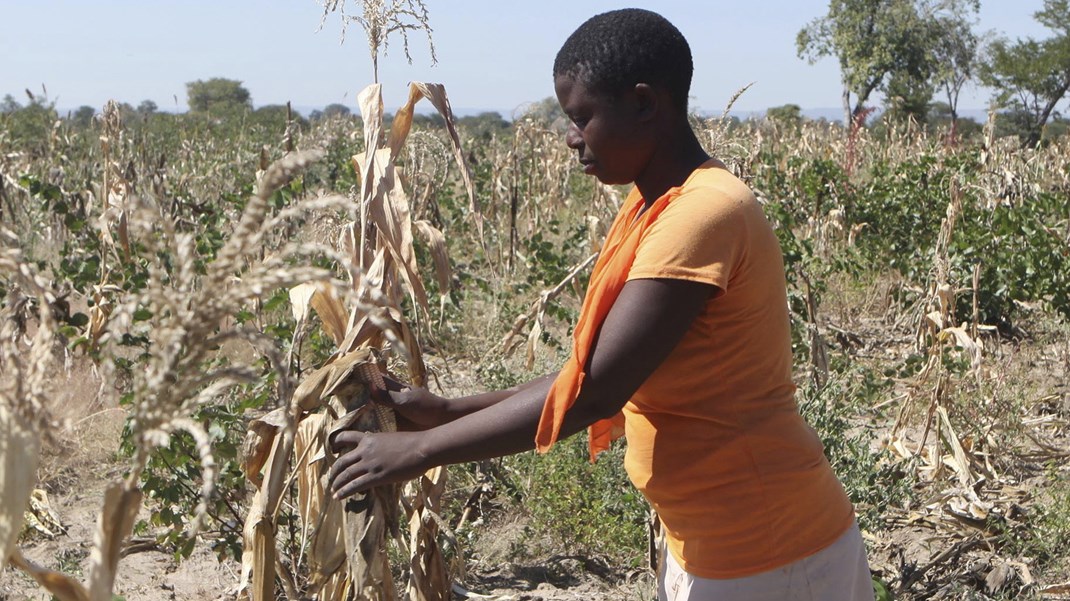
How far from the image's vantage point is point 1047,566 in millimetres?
3758

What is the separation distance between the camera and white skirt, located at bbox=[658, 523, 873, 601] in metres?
1.92

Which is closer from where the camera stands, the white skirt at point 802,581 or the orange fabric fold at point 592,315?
the orange fabric fold at point 592,315

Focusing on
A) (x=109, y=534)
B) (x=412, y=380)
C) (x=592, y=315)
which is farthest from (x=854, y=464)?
(x=109, y=534)

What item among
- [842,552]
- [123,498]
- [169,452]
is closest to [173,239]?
[123,498]

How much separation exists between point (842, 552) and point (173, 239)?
1.34 m

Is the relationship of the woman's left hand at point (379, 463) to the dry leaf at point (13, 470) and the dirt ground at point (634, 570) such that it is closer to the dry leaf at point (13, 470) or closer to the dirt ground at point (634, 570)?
the dry leaf at point (13, 470)

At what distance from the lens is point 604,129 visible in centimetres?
183

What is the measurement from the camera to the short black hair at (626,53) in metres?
1.79

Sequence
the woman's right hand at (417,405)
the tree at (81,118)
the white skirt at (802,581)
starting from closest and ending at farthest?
the white skirt at (802,581) → the woman's right hand at (417,405) → the tree at (81,118)

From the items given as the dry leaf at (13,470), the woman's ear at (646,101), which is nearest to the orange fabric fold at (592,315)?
the woman's ear at (646,101)

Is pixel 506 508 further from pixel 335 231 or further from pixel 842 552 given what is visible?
pixel 842 552

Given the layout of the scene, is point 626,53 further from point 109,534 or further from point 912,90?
point 912,90

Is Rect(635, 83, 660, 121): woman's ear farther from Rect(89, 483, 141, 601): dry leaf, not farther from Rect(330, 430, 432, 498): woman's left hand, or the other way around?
Rect(89, 483, 141, 601): dry leaf

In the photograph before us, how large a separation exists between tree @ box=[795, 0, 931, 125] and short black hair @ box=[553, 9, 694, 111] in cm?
3562
